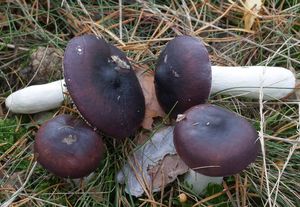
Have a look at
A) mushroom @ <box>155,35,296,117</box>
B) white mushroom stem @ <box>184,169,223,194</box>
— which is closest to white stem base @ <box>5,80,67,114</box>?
mushroom @ <box>155,35,296,117</box>

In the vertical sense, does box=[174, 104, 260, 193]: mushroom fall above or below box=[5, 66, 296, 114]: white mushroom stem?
above

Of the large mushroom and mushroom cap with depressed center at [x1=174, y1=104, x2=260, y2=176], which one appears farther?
the large mushroom

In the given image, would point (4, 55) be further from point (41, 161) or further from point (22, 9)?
point (41, 161)

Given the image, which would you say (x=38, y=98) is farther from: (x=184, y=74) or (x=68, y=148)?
(x=184, y=74)

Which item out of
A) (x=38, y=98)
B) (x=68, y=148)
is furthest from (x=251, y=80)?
(x=38, y=98)

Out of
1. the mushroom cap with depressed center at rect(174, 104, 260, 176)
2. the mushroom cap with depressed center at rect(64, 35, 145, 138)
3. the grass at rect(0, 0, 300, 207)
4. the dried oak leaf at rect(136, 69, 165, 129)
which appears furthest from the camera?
the dried oak leaf at rect(136, 69, 165, 129)

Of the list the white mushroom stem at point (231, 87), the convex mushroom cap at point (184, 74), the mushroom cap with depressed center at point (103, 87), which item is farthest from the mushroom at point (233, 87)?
the mushroom cap with depressed center at point (103, 87)

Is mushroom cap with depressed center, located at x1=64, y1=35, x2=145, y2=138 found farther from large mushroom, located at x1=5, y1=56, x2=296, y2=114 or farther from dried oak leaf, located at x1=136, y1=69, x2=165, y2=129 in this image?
large mushroom, located at x1=5, y1=56, x2=296, y2=114

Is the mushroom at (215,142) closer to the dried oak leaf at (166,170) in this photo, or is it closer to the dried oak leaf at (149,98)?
the dried oak leaf at (166,170)
